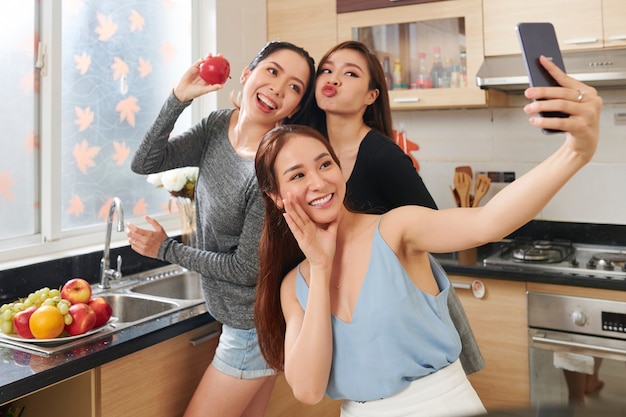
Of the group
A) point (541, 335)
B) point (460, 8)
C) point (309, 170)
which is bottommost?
point (541, 335)

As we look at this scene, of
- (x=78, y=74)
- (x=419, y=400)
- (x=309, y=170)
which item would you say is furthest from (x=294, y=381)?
(x=78, y=74)

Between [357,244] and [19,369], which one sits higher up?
[357,244]

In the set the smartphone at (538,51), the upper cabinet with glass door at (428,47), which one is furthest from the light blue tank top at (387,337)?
the upper cabinet with glass door at (428,47)

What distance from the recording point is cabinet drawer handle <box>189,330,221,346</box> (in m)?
1.90

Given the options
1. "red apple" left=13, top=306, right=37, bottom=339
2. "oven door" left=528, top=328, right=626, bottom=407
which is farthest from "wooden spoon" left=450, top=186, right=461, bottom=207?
"red apple" left=13, top=306, right=37, bottom=339

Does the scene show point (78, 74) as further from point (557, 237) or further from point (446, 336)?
point (557, 237)

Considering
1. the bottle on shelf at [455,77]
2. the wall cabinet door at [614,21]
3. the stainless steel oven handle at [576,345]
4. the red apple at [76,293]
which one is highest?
the wall cabinet door at [614,21]

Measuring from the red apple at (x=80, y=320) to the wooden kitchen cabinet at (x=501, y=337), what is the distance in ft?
4.85

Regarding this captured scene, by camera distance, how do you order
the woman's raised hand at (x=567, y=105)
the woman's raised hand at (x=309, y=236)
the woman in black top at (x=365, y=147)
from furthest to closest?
the woman in black top at (x=365, y=147) → the woman's raised hand at (x=309, y=236) → the woman's raised hand at (x=567, y=105)

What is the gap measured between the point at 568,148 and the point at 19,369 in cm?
126

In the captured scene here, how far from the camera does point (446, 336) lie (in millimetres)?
1259

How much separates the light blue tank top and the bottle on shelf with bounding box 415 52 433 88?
1782 mm

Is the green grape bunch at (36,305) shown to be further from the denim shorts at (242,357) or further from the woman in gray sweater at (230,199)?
the denim shorts at (242,357)

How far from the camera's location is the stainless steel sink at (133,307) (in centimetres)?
211
